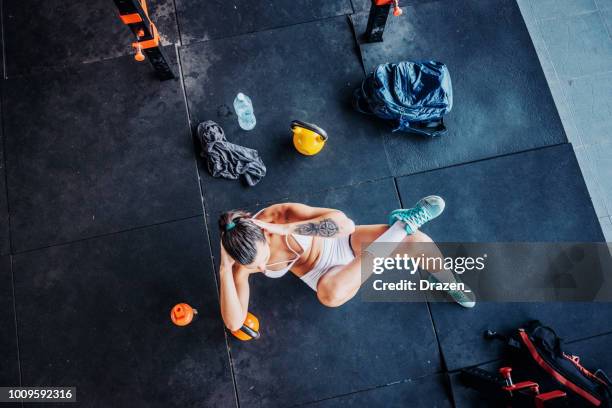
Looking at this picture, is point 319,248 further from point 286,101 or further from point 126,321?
point 126,321

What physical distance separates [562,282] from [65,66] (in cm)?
420

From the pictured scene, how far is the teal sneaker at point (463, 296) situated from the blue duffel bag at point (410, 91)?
45.3 inches

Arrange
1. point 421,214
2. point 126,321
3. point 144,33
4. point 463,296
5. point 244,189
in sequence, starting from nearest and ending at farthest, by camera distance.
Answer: point 421,214 → point 144,33 → point 463,296 → point 126,321 → point 244,189

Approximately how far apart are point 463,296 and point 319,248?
1.15 m

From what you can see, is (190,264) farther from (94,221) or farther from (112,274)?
(94,221)

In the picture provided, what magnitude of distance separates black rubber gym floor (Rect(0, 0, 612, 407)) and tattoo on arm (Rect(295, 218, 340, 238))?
0.69 m

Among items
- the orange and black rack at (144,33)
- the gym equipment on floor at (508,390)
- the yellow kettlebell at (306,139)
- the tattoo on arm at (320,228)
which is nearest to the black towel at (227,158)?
the yellow kettlebell at (306,139)

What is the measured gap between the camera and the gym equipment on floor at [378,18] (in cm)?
302

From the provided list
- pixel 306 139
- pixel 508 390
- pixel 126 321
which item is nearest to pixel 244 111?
pixel 306 139

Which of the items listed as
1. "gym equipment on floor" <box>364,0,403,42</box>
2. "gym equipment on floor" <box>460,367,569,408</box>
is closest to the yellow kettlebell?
"gym equipment on floor" <box>364,0,403,42</box>

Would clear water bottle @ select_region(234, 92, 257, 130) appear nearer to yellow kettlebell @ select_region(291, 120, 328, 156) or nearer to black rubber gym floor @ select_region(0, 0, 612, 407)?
black rubber gym floor @ select_region(0, 0, 612, 407)

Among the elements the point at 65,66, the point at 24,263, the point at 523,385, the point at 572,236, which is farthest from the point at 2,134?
the point at 572,236

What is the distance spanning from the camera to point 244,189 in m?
3.28

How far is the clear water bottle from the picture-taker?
11.1 feet
